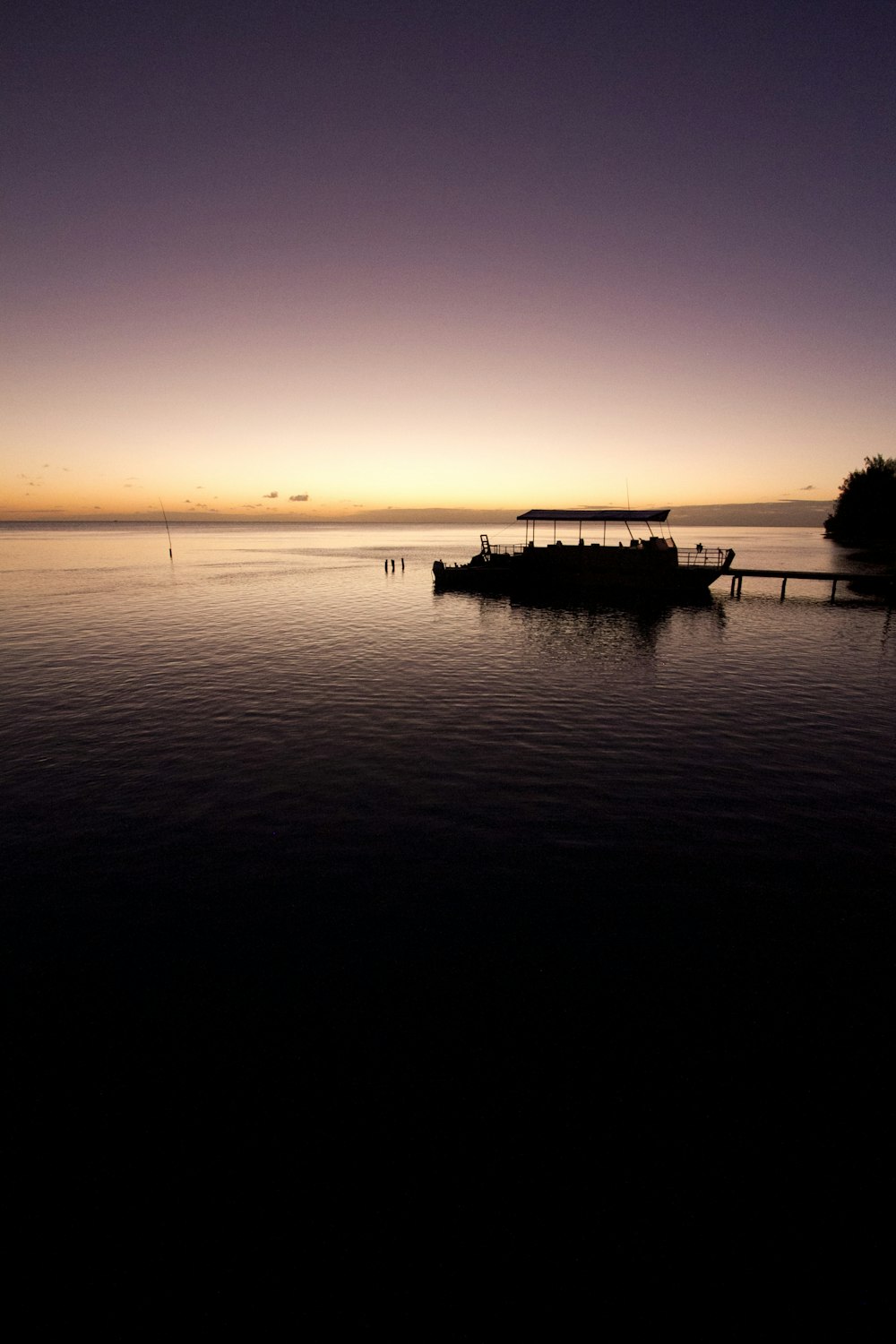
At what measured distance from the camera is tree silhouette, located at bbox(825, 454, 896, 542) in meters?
116

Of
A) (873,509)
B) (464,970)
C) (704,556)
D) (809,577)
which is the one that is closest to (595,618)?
(704,556)

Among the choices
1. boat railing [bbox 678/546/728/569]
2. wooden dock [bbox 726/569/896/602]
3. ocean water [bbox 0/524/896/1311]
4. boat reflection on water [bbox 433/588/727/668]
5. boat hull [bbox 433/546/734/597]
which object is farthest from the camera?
boat hull [bbox 433/546/734/597]

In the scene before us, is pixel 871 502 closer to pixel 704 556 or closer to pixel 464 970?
pixel 704 556

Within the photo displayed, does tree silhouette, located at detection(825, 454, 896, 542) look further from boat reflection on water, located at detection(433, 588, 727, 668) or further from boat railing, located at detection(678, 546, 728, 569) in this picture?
boat reflection on water, located at detection(433, 588, 727, 668)

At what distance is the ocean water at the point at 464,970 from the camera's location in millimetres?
6777

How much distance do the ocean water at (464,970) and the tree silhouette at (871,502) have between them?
126 m

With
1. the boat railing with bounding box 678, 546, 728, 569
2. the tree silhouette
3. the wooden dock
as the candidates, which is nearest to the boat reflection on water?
the boat railing with bounding box 678, 546, 728, 569

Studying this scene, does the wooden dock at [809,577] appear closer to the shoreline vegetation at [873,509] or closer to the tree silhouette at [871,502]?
the shoreline vegetation at [873,509]

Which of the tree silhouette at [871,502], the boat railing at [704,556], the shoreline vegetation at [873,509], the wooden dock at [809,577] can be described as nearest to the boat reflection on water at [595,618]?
the boat railing at [704,556]

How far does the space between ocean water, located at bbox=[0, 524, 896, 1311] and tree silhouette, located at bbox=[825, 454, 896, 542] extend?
414ft

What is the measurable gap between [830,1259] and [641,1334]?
2495 mm

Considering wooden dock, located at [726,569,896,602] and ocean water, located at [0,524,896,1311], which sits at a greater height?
wooden dock, located at [726,569,896,602]

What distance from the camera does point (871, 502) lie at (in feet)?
399

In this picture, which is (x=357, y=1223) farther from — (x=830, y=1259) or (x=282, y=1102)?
(x=830, y=1259)
